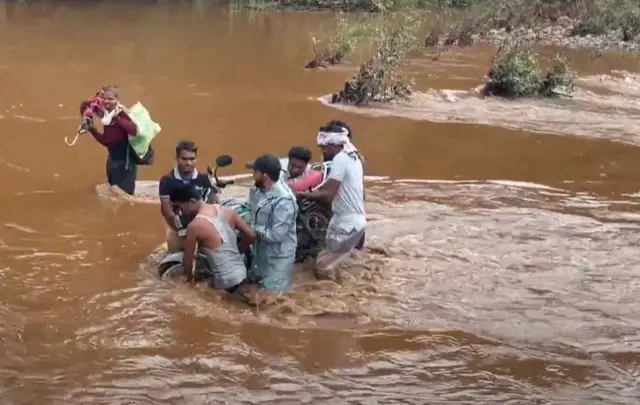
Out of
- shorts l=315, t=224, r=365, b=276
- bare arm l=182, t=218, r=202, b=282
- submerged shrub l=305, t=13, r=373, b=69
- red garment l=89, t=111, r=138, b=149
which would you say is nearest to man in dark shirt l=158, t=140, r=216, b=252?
bare arm l=182, t=218, r=202, b=282

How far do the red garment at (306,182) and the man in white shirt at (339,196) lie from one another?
0.07m

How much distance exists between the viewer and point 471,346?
19.6 feet

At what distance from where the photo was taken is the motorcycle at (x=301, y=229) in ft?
22.4

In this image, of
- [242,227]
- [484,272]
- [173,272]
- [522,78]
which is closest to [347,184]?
[242,227]

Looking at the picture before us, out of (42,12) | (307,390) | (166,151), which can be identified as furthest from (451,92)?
(42,12)

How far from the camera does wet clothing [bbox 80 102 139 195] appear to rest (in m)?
8.79

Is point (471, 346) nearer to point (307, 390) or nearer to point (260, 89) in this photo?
point (307, 390)

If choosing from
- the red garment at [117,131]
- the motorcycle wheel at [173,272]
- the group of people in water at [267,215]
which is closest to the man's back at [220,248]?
the group of people in water at [267,215]

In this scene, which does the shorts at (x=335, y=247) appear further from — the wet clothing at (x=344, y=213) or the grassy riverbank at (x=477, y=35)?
the grassy riverbank at (x=477, y=35)

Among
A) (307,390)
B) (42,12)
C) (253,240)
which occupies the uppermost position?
(42,12)

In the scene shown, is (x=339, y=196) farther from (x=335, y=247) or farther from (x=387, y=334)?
(x=387, y=334)

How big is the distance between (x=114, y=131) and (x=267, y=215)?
121 inches

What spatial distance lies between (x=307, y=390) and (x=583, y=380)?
70.0 inches

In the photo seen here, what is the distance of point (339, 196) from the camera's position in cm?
697
